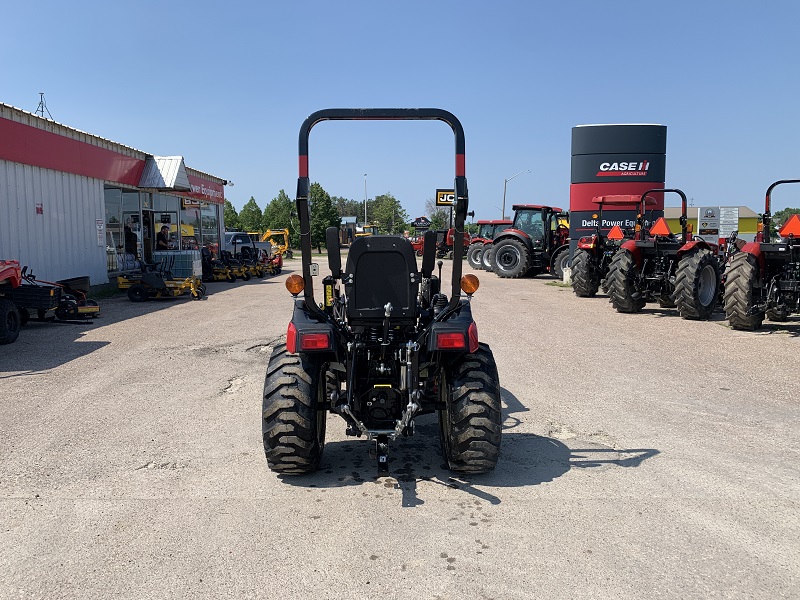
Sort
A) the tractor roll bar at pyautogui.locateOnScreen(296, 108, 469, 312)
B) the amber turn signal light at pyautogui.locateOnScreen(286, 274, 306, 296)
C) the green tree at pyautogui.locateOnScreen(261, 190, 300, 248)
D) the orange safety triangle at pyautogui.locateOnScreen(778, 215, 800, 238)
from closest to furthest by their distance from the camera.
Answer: the tractor roll bar at pyautogui.locateOnScreen(296, 108, 469, 312)
the amber turn signal light at pyautogui.locateOnScreen(286, 274, 306, 296)
the orange safety triangle at pyautogui.locateOnScreen(778, 215, 800, 238)
the green tree at pyautogui.locateOnScreen(261, 190, 300, 248)

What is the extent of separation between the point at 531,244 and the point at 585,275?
7971mm

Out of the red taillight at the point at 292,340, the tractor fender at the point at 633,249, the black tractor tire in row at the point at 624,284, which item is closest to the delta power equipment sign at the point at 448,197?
the red taillight at the point at 292,340

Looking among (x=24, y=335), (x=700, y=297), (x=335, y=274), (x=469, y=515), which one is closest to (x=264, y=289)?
(x=24, y=335)

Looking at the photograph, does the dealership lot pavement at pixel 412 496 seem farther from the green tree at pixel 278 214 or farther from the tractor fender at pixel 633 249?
the green tree at pixel 278 214

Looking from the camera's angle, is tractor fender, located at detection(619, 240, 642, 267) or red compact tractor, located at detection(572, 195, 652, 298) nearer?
tractor fender, located at detection(619, 240, 642, 267)

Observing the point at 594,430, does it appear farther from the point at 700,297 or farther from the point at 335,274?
the point at 700,297

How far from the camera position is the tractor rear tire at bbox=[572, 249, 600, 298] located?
1695 centimetres

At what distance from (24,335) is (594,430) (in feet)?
31.4

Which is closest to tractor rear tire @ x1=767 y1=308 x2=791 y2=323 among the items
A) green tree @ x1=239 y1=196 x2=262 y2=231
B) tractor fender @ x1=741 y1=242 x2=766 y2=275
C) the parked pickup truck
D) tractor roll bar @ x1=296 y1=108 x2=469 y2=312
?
tractor fender @ x1=741 y1=242 x2=766 y2=275

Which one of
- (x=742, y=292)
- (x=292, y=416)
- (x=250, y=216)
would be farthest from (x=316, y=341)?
(x=250, y=216)

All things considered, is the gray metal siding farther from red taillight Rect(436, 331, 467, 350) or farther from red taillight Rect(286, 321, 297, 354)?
red taillight Rect(436, 331, 467, 350)

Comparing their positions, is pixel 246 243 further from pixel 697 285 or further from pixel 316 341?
pixel 316 341

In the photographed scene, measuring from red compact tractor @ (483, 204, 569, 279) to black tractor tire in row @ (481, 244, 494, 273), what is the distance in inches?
1.5

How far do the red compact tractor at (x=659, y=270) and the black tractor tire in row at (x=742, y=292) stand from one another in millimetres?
1171
